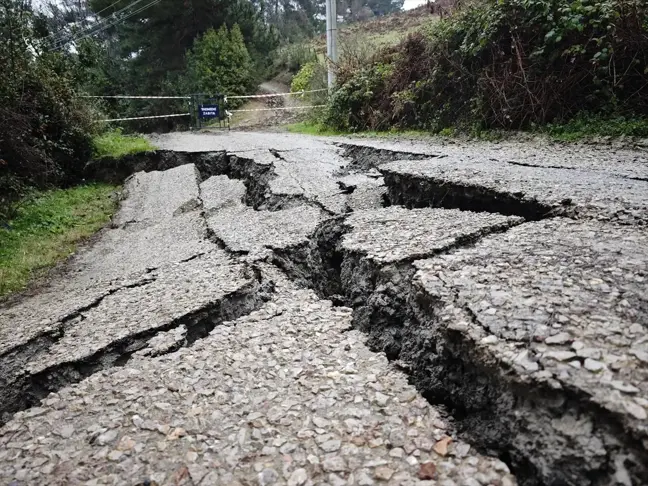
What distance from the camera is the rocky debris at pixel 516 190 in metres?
2.36

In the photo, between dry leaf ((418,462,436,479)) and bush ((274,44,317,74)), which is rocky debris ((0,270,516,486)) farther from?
bush ((274,44,317,74))

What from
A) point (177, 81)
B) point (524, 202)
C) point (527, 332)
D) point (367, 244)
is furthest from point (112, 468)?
point (177, 81)

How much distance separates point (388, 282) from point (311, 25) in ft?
123

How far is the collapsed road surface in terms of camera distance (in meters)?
1.11

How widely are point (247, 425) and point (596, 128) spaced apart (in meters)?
5.43

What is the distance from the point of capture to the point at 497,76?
6.28 m

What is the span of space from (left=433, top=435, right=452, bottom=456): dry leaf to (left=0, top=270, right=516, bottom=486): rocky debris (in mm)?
15

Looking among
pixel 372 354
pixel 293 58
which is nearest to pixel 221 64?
pixel 293 58

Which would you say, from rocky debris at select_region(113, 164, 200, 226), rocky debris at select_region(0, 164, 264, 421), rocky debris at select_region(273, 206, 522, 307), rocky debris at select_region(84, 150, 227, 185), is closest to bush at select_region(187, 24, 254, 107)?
rocky debris at select_region(84, 150, 227, 185)

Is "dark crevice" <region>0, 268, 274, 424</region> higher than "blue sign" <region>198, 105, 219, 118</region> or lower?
lower

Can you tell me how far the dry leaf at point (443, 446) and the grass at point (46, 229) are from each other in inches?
164

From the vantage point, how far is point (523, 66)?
19.5 ft

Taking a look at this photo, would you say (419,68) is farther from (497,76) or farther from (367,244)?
(367,244)

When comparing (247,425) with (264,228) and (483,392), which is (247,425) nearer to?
(483,392)
